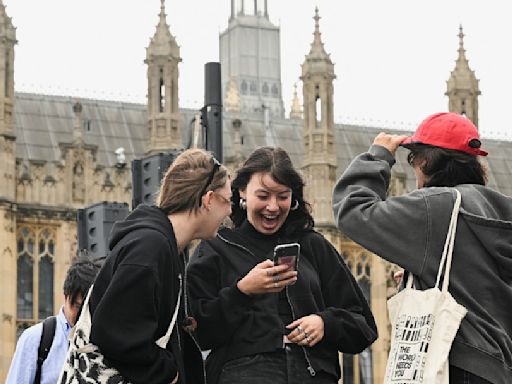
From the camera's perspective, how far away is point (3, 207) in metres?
Result: 25.4

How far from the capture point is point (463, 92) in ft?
98.4

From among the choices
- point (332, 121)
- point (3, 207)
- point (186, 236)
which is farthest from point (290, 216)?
point (332, 121)

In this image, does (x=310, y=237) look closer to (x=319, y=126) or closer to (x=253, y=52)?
(x=319, y=126)

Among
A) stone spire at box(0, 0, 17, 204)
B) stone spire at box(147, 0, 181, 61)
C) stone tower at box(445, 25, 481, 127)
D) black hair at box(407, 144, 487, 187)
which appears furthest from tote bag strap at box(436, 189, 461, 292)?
stone tower at box(445, 25, 481, 127)

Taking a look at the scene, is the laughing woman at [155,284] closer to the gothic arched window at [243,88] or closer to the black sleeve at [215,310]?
the black sleeve at [215,310]

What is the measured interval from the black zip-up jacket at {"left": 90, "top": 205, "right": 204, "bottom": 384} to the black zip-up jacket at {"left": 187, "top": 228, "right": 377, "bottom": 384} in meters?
0.41

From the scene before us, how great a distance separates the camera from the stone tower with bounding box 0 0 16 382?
24859 mm

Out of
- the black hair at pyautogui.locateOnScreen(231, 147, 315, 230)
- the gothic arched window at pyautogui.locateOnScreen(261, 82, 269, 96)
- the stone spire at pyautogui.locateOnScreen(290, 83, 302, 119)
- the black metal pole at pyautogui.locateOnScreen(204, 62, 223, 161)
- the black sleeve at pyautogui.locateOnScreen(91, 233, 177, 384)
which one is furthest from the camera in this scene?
the gothic arched window at pyautogui.locateOnScreen(261, 82, 269, 96)

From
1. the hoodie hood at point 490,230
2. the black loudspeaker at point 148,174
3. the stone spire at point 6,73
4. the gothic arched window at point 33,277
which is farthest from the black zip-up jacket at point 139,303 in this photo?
the stone spire at point 6,73

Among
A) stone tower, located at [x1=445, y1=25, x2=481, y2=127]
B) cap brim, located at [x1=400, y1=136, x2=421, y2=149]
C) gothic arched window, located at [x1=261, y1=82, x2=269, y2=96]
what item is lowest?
cap brim, located at [x1=400, y1=136, x2=421, y2=149]

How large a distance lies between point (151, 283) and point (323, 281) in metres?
1.01

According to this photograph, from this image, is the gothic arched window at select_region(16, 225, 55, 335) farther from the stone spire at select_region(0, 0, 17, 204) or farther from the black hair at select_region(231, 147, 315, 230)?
the black hair at select_region(231, 147, 315, 230)

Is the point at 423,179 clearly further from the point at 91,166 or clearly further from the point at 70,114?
the point at 70,114

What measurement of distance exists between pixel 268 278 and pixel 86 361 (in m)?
0.72
